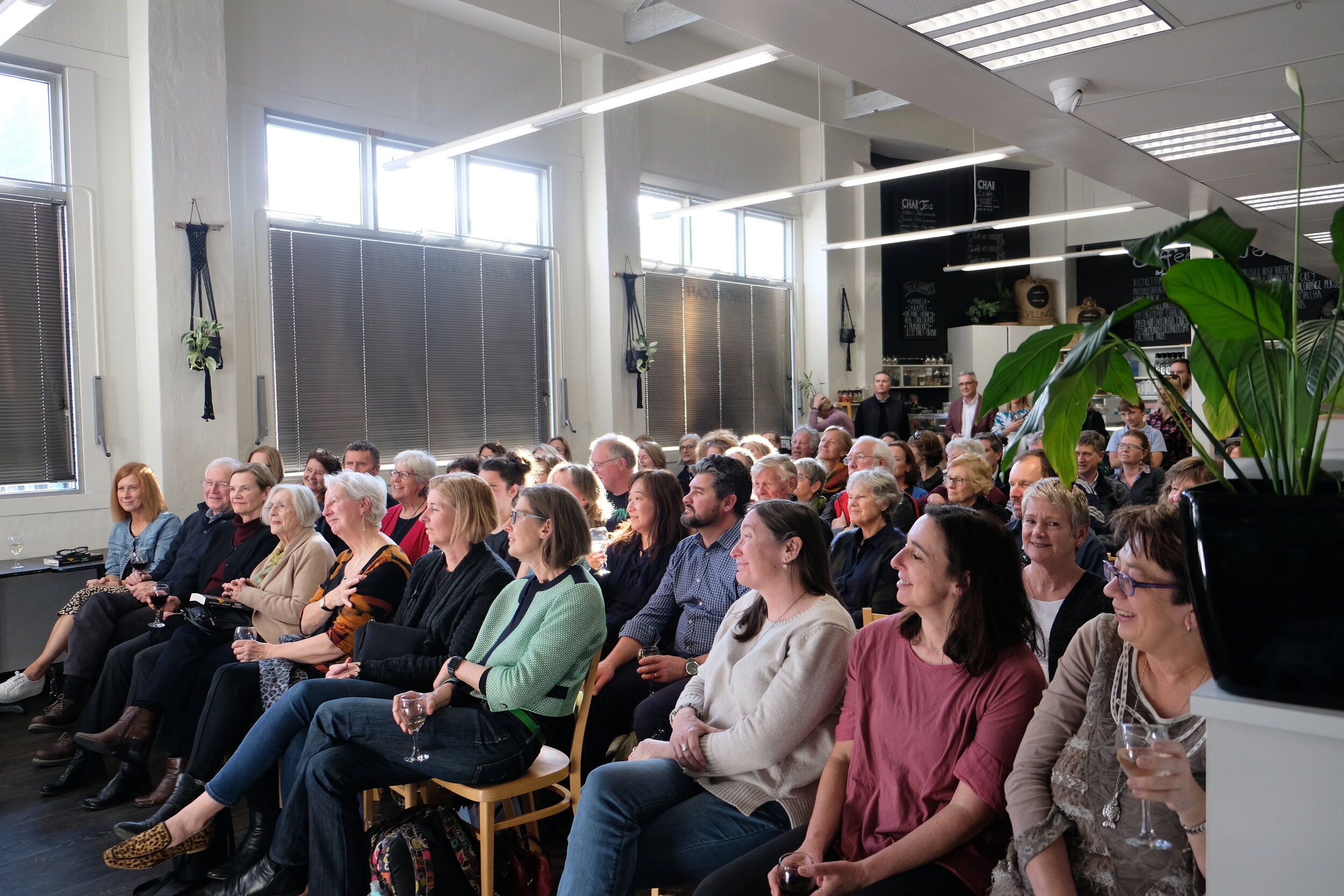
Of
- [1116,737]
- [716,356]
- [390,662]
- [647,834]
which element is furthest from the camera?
[716,356]

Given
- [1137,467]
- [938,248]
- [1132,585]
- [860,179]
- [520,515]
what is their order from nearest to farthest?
[1132,585]
[520,515]
[1137,467]
[860,179]
[938,248]

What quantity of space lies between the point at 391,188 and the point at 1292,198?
265 inches

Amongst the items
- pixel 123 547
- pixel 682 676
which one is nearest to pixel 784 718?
pixel 682 676

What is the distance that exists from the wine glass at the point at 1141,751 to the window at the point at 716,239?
29.6 ft

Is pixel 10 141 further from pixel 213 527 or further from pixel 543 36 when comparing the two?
pixel 543 36

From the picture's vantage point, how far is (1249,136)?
5039mm

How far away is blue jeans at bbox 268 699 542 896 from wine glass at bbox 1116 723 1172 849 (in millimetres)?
1796

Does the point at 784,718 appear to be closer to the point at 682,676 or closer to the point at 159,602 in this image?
the point at 682,676

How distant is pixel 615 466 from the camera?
561 cm

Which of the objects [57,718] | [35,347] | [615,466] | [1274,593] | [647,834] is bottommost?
[57,718]

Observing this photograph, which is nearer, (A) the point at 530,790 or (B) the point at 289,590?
(A) the point at 530,790

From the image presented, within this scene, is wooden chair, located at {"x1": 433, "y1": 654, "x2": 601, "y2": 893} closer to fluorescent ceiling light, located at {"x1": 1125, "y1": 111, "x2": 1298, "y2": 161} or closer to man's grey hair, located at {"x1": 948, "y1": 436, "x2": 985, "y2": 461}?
man's grey hair, located at {"x1": 948, "y1": 436, "x2": 985, "y2": 461}

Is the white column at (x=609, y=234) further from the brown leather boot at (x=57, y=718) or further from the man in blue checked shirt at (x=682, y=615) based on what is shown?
Answer: the man in blue checked shirt at (x=682, y=615)

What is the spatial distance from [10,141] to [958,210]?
36.9ft
